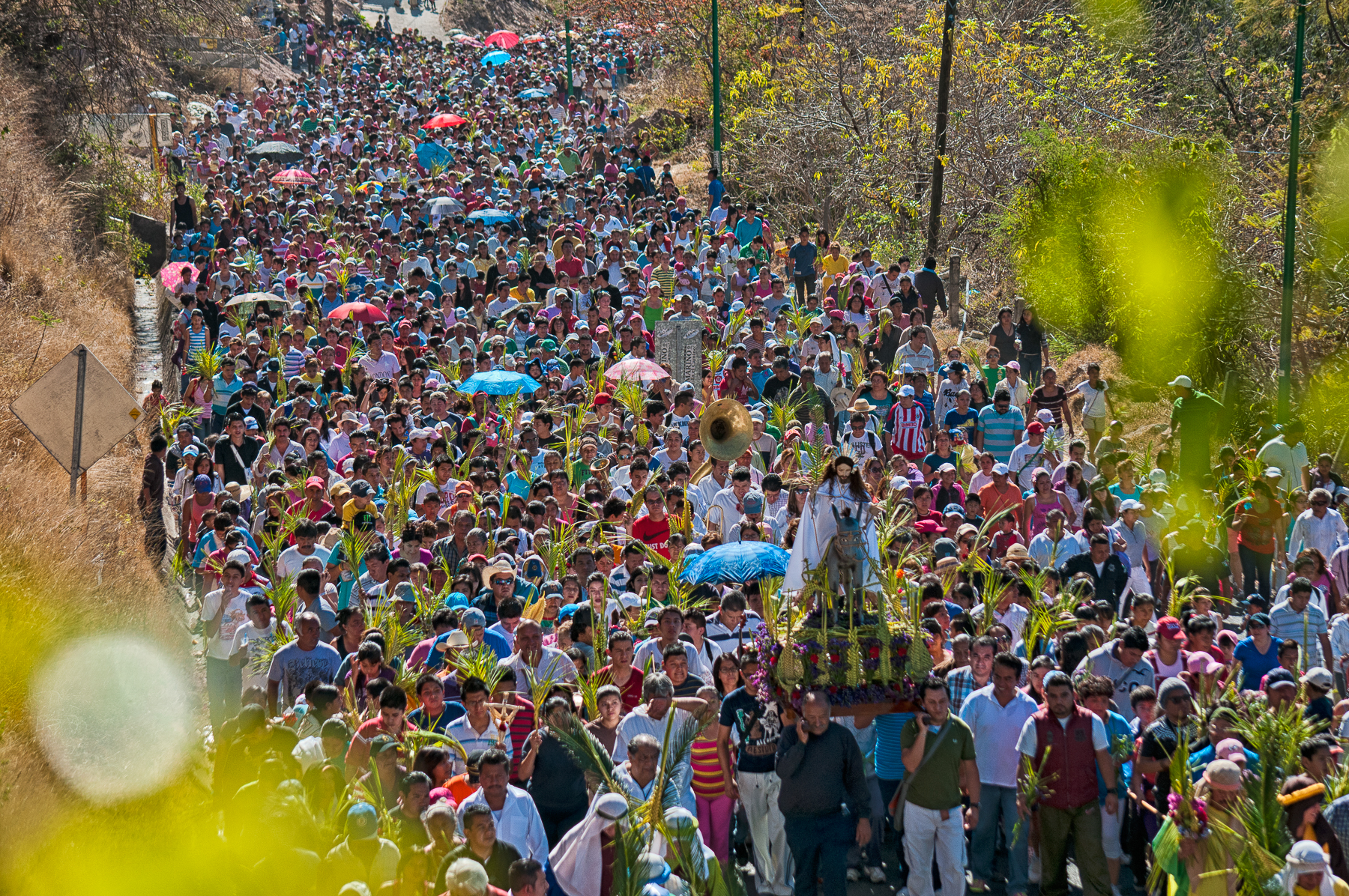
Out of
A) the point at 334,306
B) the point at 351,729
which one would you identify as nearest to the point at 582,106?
the point at 334,306

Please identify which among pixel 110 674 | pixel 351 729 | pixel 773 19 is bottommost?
pixel 110 674

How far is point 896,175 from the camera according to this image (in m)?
28.9

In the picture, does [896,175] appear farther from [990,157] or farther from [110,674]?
[110,674]

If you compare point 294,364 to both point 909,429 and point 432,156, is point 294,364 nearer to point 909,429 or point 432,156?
point 909,429

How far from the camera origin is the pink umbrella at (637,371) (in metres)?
15.7

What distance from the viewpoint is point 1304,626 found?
1044 cm

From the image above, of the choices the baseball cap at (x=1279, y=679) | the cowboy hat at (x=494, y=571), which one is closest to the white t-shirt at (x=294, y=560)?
the cowboy hat at (x=494, y=571)

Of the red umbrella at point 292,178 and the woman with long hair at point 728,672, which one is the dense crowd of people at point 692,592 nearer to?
the woman with long hair at point 728,672

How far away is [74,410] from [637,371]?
559cm

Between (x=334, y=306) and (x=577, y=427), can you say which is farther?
(x=334, y=306)

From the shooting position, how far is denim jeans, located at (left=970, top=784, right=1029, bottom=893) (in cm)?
868

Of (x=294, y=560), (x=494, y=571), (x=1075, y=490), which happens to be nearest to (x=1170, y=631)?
(x=1075, y=490)

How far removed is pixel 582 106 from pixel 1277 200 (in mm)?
27204

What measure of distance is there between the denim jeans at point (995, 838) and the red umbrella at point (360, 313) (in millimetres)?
11850
